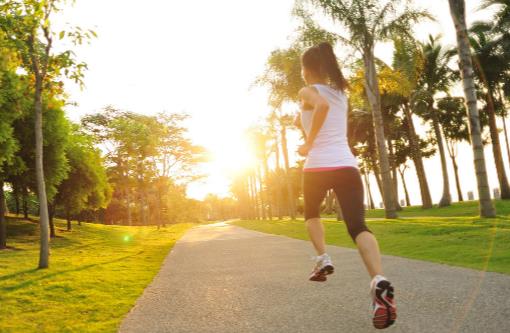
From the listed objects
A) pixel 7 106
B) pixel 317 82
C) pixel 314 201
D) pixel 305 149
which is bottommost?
pixel 314 201

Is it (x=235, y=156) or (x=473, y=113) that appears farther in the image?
(x=235, y=156)

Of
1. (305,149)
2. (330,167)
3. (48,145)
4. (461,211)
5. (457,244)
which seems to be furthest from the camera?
(461,211)

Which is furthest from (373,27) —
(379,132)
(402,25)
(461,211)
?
(461,211)

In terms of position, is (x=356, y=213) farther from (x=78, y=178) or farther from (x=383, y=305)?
(x=78, y=178)

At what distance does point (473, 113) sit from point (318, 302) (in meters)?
13.6

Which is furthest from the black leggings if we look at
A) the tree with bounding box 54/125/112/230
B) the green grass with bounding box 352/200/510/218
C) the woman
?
the tree with bounding box 54/125/112/230

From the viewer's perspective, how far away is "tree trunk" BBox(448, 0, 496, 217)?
1545cm

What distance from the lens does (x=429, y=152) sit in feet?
154

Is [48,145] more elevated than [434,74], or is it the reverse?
[434,74]

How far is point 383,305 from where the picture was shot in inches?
118

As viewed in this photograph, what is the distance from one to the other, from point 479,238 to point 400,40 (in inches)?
566

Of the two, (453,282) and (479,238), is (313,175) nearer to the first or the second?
(453,282)

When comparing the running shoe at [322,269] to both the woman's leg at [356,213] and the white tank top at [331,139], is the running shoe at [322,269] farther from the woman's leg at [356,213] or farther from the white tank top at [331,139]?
the white tank top at [331,139]

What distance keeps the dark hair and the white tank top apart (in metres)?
0.10
